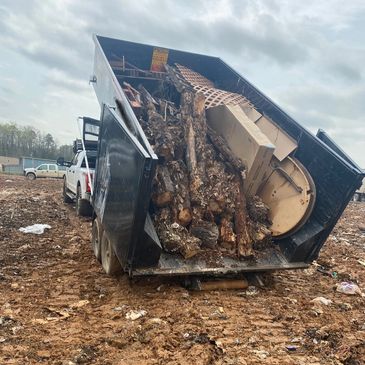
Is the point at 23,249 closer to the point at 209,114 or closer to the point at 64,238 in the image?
the point at 64,238

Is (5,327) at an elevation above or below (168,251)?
below

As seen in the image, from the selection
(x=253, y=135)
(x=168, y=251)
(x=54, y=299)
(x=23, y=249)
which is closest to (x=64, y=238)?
(x=23, y=249)

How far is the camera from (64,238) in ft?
21.6

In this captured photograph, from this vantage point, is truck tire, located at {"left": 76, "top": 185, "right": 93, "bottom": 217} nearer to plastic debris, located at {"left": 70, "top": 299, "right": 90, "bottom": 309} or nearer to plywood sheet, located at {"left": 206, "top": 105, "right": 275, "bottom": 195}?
plywood sheet, located at {"left": 206, "top": 105, "right": 275, "bottom": 195}

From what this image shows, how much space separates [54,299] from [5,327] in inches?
29.4

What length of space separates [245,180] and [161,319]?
2034 mm

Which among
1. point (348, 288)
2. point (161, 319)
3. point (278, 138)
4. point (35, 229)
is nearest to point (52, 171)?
point (35, 229)

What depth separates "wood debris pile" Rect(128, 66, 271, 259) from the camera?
410 centimetres

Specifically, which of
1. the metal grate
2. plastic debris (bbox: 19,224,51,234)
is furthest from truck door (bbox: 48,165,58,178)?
the metal grate

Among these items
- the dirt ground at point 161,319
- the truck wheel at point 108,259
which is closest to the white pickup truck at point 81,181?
the dirt ground at point 161,319

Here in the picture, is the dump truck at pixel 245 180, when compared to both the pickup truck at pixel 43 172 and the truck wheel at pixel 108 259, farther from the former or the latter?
the pickup truck at pixel 43 172

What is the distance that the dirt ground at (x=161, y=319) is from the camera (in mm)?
2879

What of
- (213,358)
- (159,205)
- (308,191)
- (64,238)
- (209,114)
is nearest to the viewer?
(213,358)

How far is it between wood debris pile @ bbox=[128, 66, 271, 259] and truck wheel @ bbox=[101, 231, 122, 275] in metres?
0.73
